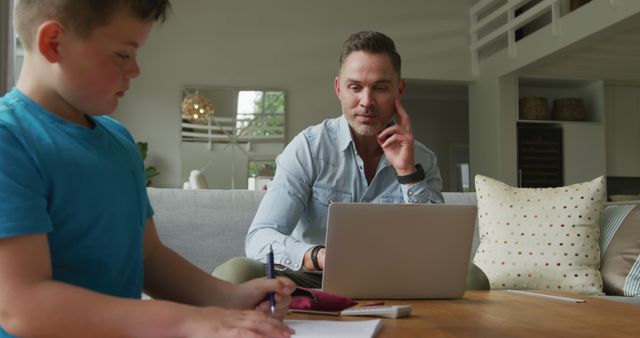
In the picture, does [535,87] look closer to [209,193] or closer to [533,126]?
[533,126]

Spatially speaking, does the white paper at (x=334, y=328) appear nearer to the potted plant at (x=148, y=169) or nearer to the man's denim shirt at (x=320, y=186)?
the man's denim shirt at (x=320, y=186)

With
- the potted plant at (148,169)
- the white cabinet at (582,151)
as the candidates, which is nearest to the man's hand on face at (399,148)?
the potted plant at (148,169)

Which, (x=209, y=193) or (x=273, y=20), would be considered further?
(x=273, y=20)

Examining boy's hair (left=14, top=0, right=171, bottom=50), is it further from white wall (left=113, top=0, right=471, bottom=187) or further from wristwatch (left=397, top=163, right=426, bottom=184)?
white wall (left=113, top=0, right=471, bottom=187)

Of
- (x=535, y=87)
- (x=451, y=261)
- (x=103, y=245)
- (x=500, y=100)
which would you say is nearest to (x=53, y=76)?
(x=103, y=245)

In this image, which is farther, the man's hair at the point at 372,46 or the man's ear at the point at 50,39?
the man's hair at the point at 372,46

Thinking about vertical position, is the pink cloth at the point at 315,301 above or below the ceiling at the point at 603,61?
below

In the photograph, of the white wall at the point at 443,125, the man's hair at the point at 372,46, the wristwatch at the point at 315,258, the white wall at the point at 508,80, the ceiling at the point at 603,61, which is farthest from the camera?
the white wall at the point at 443,125

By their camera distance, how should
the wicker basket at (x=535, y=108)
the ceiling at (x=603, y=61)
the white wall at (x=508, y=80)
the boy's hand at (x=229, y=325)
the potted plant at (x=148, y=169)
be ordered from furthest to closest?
the wicker basket at (x=535, y=108) < the potted plant at (x=148, y=169) < the ceiling at (x=603, y=61) < the white wall at (x=508, y=80) < the boy's hand at (x=229, y=325)

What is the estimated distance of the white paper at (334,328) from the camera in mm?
839

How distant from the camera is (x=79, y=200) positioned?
787 mm

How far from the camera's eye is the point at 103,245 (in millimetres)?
818

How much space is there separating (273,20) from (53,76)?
7.13 m

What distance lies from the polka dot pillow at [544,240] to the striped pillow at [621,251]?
0.16ft
